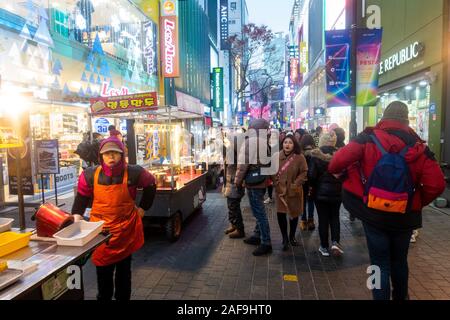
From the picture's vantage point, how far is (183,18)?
22.4 m

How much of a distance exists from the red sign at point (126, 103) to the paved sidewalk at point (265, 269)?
2389 mm

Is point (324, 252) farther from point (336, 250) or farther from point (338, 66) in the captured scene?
point (338, 66)

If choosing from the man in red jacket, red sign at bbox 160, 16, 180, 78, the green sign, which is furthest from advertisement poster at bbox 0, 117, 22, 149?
the green sign

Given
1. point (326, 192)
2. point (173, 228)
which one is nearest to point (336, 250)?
point (326, 192)

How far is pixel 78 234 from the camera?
8.99 ft

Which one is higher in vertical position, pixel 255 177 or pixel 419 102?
pixel 419 102

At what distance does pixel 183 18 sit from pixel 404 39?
51.6 ft

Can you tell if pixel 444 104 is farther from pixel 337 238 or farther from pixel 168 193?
pixel 168 193

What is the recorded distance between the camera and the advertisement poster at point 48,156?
8.05 meters

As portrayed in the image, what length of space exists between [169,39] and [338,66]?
11345 mm

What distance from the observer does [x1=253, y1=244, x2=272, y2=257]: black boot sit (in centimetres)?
516

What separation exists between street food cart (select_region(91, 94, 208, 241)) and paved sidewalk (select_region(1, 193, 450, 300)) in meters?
0.55

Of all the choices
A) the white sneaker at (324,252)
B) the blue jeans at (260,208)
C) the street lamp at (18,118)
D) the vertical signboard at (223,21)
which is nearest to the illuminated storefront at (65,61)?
the street lamp at (18,118)
